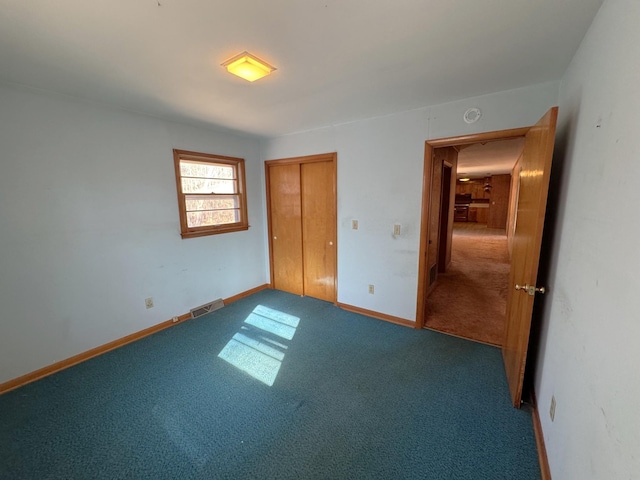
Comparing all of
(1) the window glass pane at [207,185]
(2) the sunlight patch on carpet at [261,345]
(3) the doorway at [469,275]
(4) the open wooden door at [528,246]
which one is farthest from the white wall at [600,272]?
(1) the window glass pane at [207,185]

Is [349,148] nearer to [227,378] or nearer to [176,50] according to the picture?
[176,50]

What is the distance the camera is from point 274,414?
5.89 feet

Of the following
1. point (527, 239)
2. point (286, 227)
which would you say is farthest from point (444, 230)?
point (527, 239)

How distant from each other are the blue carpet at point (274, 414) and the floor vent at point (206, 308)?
1.73 feet

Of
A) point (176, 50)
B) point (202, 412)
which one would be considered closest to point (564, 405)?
point (202, 412)

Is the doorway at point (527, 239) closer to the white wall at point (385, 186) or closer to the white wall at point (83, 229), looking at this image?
the white wall at point (385, 186)

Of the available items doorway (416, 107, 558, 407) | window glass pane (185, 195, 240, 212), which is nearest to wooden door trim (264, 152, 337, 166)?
window glass pane (185, 195, 240, 212)

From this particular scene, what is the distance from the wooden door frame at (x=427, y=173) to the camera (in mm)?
2260

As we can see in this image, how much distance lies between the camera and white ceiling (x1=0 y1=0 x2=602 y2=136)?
122 centimetres

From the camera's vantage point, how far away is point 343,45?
59.0 inches

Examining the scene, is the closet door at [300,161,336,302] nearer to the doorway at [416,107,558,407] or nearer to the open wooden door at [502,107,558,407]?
the doorway at [416,107,558,407]

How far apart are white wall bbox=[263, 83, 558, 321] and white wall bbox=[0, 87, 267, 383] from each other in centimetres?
181

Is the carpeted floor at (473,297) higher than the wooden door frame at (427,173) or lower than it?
lower

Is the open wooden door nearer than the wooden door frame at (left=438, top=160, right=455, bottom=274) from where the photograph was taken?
Yes
